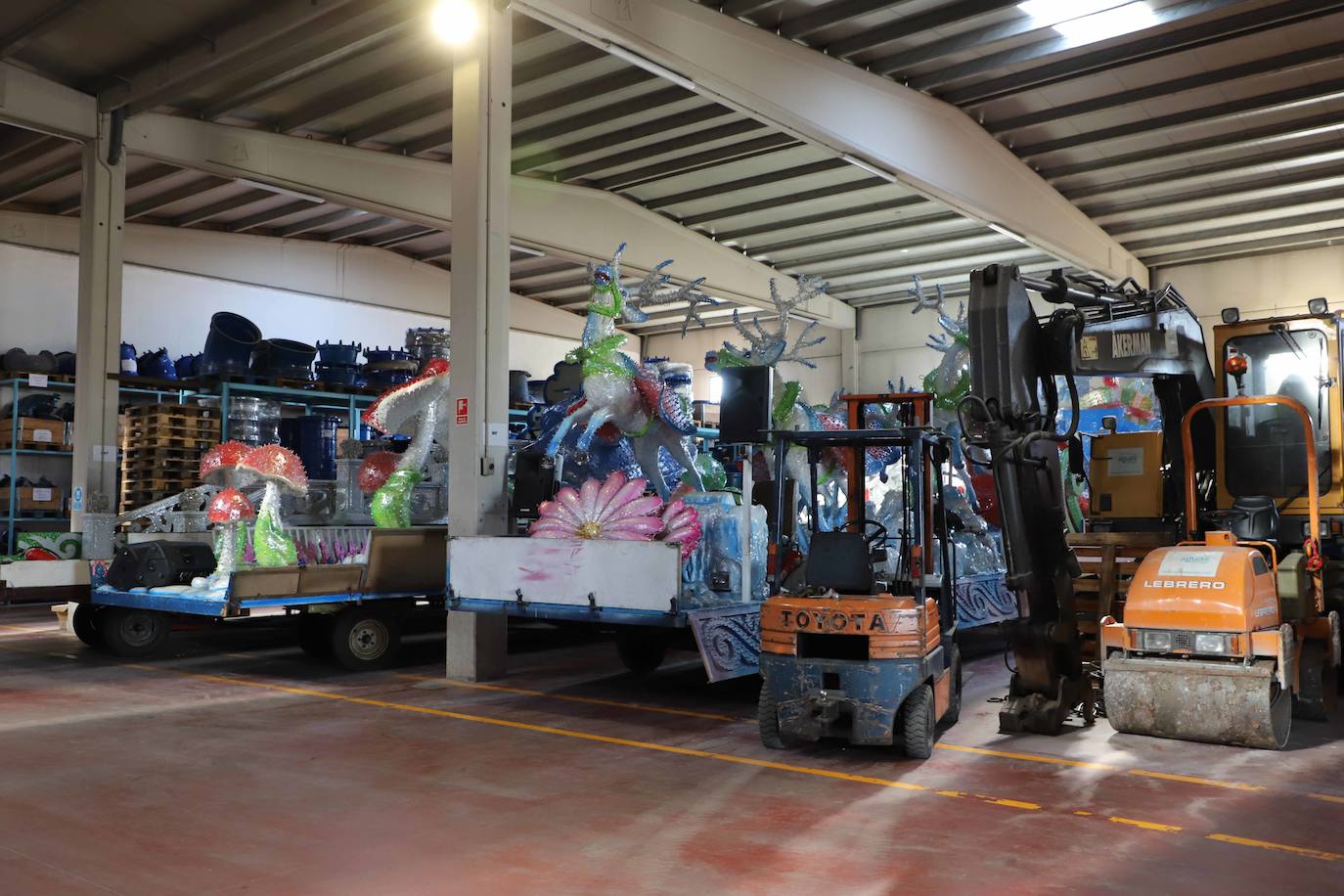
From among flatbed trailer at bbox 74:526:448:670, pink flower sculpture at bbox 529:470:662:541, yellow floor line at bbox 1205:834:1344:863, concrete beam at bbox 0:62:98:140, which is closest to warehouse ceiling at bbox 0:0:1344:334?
concrete beam at bbox 0:62:98:140

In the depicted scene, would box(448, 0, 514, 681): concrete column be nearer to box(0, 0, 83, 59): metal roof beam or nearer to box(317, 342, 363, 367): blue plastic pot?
box(0, 0, 83, 59): metal roof beam

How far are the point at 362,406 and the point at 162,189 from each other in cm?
623

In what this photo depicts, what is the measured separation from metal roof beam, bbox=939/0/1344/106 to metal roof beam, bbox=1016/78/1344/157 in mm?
1899

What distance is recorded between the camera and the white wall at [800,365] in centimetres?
2642

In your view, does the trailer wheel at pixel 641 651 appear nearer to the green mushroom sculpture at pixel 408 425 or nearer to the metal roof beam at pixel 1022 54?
the green mushroom sculpture at pixel 408 425

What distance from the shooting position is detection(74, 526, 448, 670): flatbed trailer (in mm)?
9891

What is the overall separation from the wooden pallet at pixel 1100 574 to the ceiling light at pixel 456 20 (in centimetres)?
668

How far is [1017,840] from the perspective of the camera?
16.8 ft

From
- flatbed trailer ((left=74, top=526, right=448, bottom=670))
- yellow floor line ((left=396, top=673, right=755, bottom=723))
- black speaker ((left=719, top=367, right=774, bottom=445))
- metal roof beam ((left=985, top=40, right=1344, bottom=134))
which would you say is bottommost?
yellow floor line ((left=396, top=673, right=755, bottom=723))

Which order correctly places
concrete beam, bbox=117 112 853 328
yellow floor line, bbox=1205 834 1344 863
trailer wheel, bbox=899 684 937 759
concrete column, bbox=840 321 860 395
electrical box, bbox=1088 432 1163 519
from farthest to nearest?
concrete column, bbox=840 321 860 395 → concrete beam, bbox=117 112 853 328 → electrical box, bbox=1088 432 1163 519 → trailer wheel, bbox=899 684 937 759 → yellow floor line, bbox=1205 834 1344 863

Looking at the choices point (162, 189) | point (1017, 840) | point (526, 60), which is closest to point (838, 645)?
point (1017, 840)

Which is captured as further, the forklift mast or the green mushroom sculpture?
the green mushroom sculpture

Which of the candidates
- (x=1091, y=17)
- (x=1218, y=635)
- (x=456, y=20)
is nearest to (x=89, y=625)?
(x=456, y=20)

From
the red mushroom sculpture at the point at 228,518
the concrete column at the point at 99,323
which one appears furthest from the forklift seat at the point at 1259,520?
the concrete column at the point at 99,323
